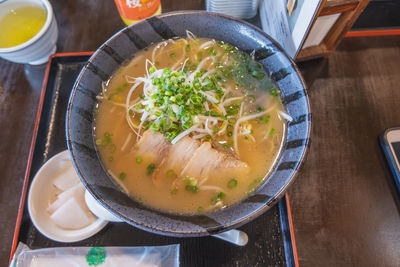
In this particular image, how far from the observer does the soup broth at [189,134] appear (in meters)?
1.49

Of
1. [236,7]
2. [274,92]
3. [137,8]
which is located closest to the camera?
[274,92]

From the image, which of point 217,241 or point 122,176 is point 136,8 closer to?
point 122,176

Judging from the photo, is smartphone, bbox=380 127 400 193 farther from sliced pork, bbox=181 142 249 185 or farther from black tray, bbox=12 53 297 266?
sliced pork, bbox=181 142 249 185

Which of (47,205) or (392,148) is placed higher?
(392,148)

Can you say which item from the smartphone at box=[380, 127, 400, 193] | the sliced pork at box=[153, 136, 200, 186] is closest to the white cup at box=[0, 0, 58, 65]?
the sliced pork at box=[153, 136, 200, 186]

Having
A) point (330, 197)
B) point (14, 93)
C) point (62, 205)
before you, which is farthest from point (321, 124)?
point (14, 93)

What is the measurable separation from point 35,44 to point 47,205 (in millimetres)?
1089

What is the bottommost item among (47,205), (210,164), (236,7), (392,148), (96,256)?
(96,256)

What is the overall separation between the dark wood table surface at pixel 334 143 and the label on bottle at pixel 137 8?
30 cm

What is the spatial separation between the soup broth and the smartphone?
70cm

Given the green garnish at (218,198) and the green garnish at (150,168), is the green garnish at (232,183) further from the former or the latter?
the green garnish at (150,168)

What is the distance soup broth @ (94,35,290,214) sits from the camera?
1.49m

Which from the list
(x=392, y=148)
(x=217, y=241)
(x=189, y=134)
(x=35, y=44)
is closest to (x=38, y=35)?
(x=35, y=44)

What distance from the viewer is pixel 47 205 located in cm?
162
